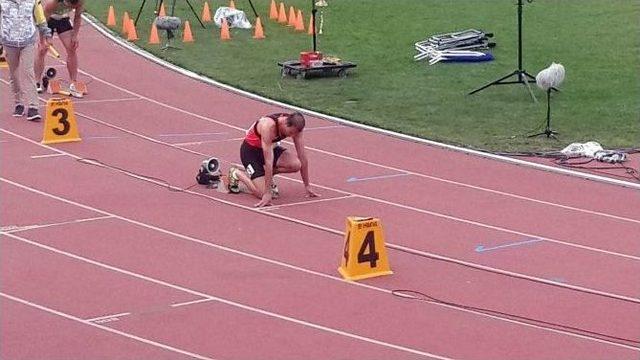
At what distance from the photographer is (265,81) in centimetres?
1725

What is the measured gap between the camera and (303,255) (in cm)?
916

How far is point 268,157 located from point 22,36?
15.0 ft

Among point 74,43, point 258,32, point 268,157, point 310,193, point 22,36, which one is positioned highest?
point 22,36

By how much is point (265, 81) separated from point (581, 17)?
370 inches

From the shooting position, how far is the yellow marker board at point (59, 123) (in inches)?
506

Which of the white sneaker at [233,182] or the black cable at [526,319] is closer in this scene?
the black cable at [526,319]

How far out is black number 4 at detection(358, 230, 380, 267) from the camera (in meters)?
8.56

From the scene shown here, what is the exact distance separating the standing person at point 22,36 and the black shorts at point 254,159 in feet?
12.3

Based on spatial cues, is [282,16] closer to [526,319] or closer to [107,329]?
[526,319]

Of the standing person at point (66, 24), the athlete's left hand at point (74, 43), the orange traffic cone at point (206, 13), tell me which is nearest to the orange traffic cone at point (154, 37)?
the orange traffic cone at point (206, 13)

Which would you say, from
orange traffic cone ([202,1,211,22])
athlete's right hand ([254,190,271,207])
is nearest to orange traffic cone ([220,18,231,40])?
orange traffic cone ([202,1,211,22])

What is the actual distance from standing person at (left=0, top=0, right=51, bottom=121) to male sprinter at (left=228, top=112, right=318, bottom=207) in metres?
3.73

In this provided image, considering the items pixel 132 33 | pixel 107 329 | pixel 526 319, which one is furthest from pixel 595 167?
pixel 132 33

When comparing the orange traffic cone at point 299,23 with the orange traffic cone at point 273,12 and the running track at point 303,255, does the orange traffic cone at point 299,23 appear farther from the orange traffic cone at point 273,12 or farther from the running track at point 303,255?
the running track at point 303,255
